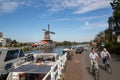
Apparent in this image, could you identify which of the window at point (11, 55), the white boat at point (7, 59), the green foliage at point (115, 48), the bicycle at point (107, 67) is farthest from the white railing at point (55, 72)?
the green foliage at point (115, 48)

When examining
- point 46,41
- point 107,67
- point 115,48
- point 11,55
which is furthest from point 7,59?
point 46,41

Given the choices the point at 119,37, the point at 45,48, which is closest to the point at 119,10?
the point at 119,37

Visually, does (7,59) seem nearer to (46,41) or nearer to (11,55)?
(11,55)

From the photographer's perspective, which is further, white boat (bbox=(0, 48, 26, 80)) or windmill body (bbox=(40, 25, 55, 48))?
windmill body (bbox=(40, 25, 55, 48))

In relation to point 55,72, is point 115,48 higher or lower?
higher

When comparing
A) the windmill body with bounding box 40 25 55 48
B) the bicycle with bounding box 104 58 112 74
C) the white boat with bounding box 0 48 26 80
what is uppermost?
the windmill body with bounding box 40 25 55 48

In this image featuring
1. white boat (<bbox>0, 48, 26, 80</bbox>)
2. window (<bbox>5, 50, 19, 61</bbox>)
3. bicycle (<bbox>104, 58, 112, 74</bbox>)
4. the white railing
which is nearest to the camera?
the white railing

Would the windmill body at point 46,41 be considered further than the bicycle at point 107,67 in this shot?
Yes

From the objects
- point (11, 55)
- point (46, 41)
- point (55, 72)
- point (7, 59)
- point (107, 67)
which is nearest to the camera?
point (55, 72)

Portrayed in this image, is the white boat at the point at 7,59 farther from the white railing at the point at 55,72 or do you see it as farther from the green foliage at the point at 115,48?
the green foliage at the point at 115,48

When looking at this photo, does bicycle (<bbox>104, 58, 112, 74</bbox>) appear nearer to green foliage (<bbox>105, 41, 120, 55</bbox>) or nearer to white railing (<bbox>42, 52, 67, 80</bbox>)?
white railing (<bbox>42, 52, 67, 80</bbox>)

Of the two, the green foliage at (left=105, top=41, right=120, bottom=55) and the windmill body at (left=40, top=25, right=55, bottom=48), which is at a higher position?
the windmill body at (left=40, top=25, right=55, bottom=48)

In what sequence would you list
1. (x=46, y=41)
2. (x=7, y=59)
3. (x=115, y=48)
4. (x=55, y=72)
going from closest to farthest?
(x=55, y=72) < (x=7, y=59) < (x=115, y=48) < (x=46, y=41)

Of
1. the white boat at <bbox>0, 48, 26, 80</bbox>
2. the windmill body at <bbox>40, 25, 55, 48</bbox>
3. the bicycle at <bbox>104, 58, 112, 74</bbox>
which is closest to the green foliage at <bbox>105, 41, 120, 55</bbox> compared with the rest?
the bicycle at <bbox>104, 58, 112, 74</bbox>
